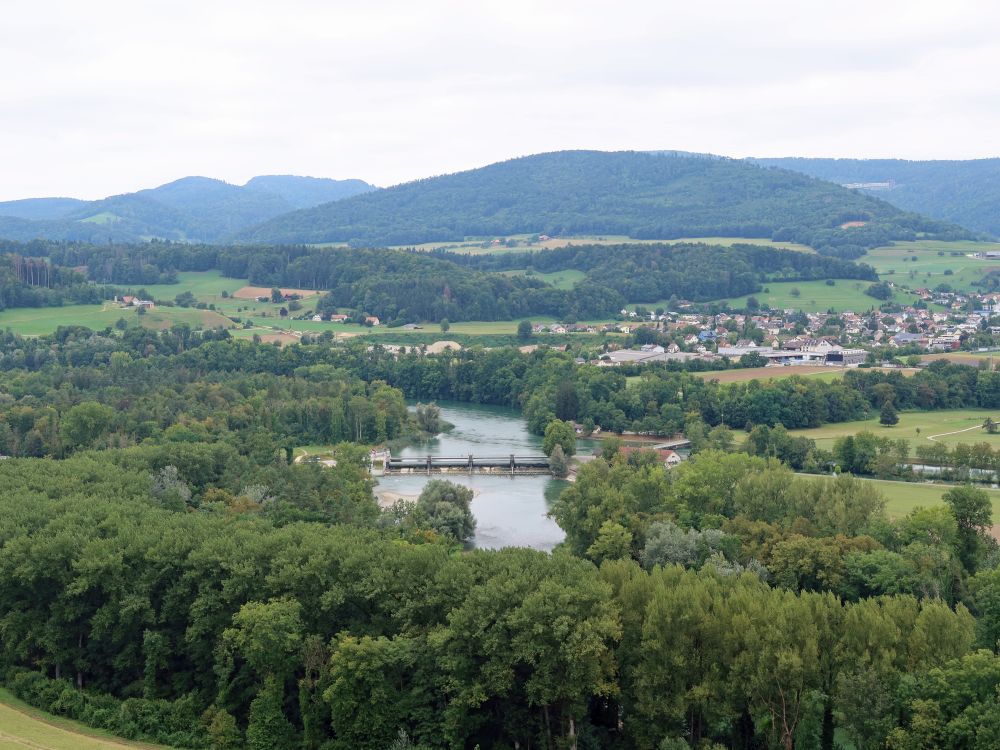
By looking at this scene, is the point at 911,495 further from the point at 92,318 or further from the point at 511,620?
the point at 92,318

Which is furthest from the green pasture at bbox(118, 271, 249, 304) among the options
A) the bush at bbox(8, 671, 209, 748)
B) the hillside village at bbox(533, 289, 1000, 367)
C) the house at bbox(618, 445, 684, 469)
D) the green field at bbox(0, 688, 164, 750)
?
the green field at bbox(0, 688, 164, 750)

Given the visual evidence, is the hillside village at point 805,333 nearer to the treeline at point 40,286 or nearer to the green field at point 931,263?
the green field at point 931,263

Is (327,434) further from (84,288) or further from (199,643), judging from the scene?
(84,288)

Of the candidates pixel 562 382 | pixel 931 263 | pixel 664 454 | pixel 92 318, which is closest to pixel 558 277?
pixel 931 263

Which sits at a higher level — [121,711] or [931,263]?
[121,711]

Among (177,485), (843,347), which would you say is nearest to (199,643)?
(177,485)

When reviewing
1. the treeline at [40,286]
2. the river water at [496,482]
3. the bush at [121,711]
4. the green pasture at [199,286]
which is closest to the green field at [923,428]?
the river water at [496,482]
